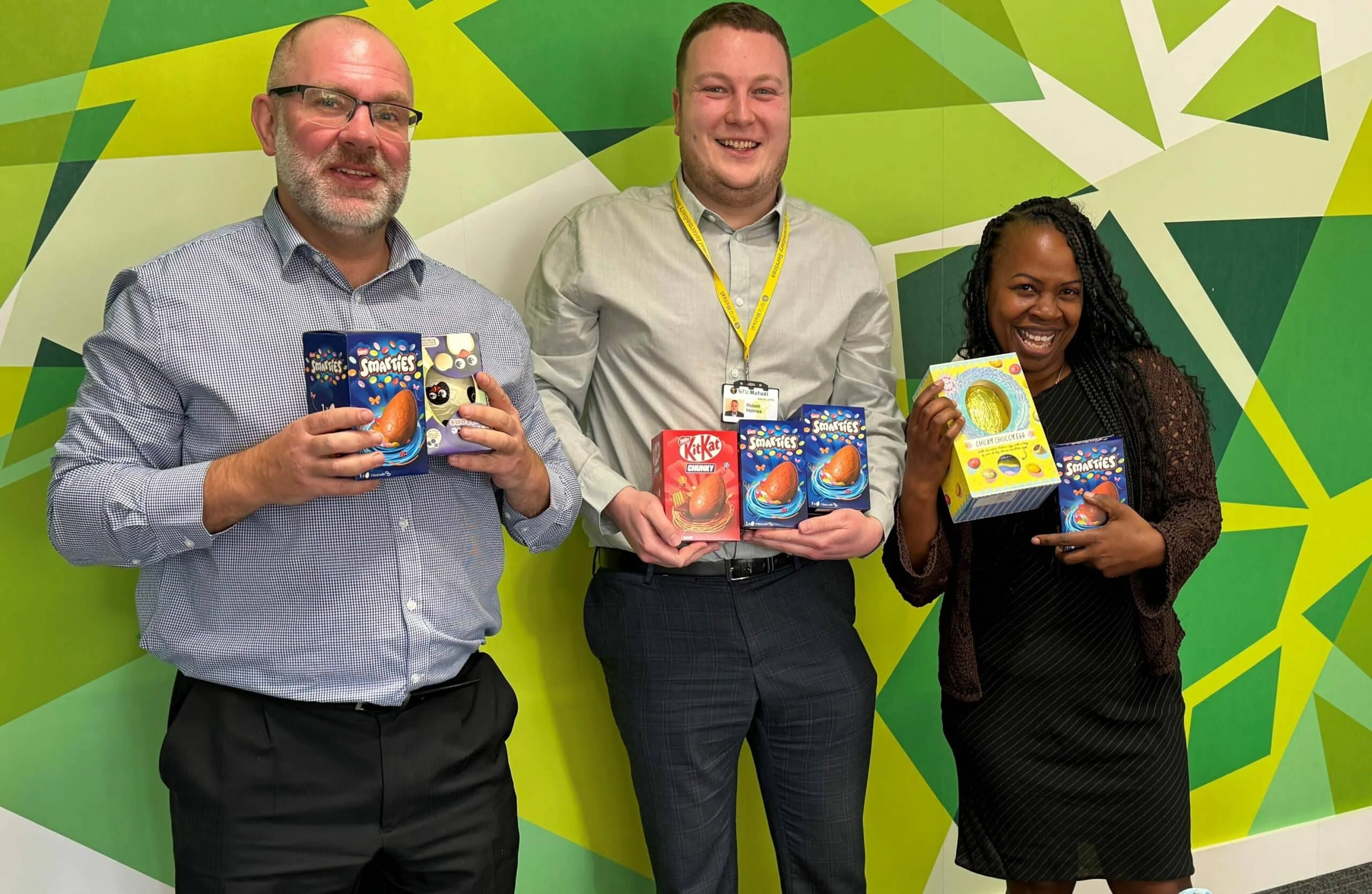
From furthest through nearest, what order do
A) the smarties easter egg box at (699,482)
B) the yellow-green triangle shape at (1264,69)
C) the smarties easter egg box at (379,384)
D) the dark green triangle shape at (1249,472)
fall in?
the dark green triangle shape at (1249,472) → the yellow-green triangle shape at (1264,69) → the smarties easter egg box at (699,482) → the smarties easter egg box at (379,384)

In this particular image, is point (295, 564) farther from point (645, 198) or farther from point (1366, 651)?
point (1366, 651)

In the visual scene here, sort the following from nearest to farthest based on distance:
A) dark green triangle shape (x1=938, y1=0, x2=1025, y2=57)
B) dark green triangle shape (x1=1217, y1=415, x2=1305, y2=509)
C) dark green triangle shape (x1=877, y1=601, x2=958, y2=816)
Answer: dark green triangle shape (x1=938, y1=0, x2=1025, y2=57), dark green triangle shape (x1=877, y1=601, x2=958, y2=816), dark green triangle shape (x1=1217, y1=415, x2=1305, y2=509)

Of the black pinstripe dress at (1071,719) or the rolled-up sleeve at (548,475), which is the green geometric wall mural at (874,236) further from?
the black pinstripe dress at (1071,719)

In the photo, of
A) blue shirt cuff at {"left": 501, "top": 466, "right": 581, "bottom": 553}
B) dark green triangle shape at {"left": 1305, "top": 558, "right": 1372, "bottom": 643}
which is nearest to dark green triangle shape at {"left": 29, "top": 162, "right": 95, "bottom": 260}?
blue shirt cuff at {"left": 501, "top": 466, "right": 581, "bottom": 553}

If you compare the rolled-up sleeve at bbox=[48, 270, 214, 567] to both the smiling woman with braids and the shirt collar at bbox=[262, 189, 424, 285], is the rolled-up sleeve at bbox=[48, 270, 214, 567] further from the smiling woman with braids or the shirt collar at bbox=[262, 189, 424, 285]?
→ the smiling woman with braids

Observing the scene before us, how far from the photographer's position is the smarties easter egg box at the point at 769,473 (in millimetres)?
1964

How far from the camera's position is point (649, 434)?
2.14m

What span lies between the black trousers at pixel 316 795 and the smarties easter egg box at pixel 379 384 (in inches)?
17.2

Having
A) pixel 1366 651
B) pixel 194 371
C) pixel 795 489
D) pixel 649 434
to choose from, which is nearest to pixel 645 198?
pixel 649 434

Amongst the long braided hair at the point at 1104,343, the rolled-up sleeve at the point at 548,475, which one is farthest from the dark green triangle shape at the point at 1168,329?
the rolled-up sleeve at the point at 548,475

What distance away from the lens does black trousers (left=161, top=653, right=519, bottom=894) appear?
161cm

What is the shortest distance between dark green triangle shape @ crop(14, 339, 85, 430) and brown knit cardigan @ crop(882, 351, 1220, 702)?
5.32 ft

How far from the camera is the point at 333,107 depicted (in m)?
1.70

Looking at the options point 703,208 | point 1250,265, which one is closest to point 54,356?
point 703,208
